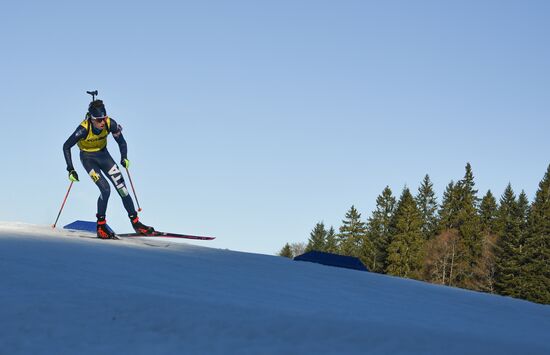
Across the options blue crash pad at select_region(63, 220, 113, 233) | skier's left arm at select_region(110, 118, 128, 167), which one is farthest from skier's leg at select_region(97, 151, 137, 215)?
blue crash pad at select_region(63, 220, 113, 233)

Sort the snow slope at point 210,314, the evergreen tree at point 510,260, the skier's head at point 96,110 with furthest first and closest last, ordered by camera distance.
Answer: the evergreen tree at point 510,260, the skier's head at point 96,110, the snow slope at point 210,314

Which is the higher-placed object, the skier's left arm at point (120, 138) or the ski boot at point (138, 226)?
the skier's left arm at point (120, 138)

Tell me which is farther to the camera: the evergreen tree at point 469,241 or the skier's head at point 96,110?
the evergreen tree at point 469,241

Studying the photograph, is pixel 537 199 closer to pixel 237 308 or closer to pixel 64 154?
pixel 64 154

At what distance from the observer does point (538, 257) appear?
2240 inches

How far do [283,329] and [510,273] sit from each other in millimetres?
55656

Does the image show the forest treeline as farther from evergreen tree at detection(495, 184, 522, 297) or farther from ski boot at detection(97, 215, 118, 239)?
ski boot at detection(97, 215, 118, 239)

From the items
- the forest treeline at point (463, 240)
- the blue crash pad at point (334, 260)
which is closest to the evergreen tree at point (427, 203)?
the forest treeline at point (463, 240)

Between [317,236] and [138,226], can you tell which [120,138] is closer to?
[138,226]

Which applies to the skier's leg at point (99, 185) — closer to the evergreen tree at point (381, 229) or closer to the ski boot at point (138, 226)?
the ski boot at point (138, 226)

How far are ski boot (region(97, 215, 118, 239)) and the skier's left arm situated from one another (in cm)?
139

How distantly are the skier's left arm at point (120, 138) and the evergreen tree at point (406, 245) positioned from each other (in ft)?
172

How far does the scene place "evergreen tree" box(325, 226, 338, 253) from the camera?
82625 mm

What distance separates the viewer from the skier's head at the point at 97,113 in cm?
1345
